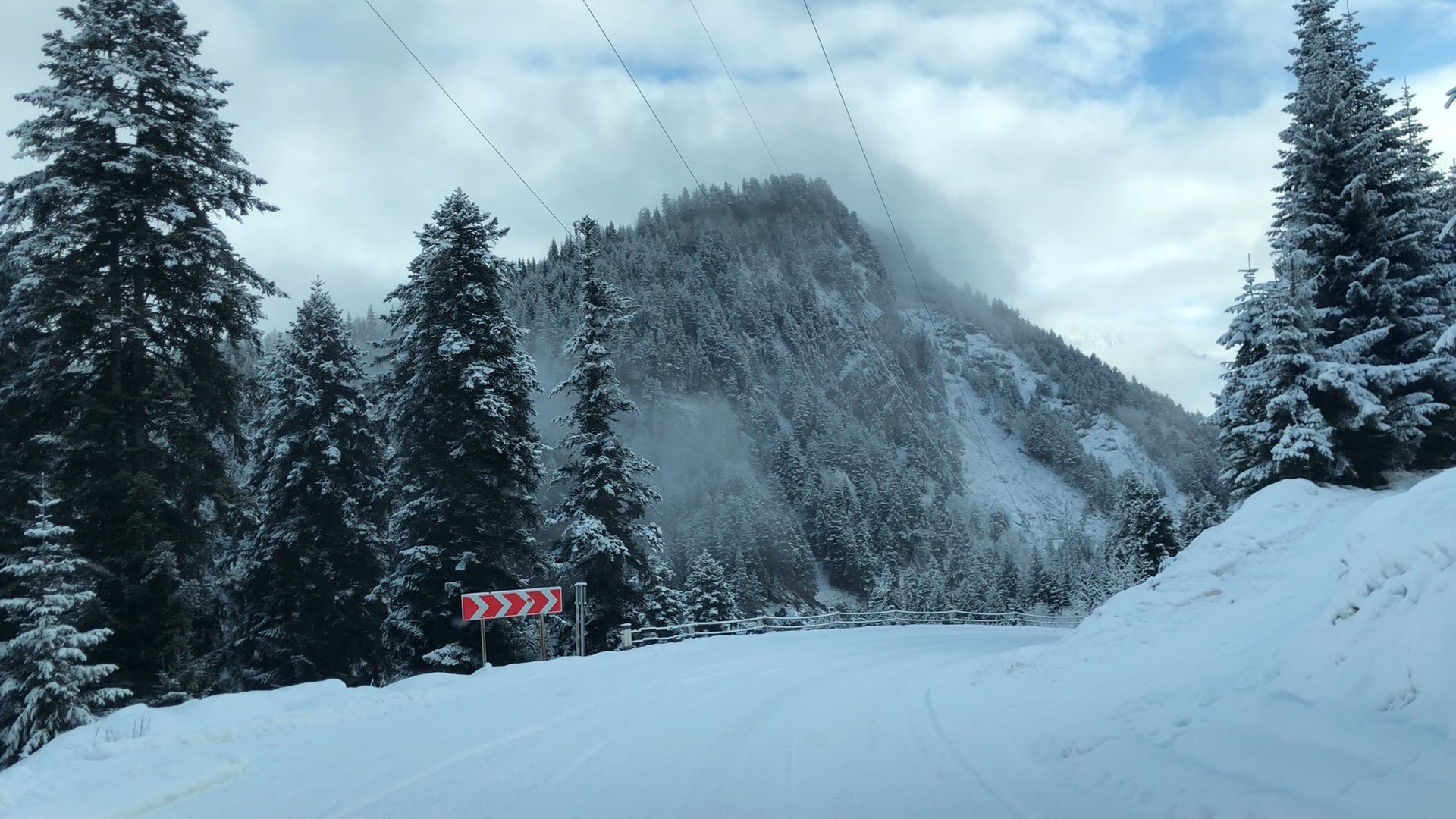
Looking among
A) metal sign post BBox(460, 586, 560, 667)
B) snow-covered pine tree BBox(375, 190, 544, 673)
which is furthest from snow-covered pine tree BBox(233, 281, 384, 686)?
metal sign post BBox(460, 586, 560, 667)

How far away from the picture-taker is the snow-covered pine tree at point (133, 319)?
590 inches

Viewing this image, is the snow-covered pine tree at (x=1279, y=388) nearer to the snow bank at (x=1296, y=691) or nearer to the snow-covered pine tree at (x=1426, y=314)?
the snow-covered pine tree at (x=1426, y=314)

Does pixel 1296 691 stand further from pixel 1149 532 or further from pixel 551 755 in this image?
pixel 1149 532

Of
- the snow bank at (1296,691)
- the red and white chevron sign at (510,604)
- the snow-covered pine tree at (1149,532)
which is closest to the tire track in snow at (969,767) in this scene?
the snow bank at (1296,691)

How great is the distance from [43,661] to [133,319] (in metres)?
7.24

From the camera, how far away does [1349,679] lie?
285 inches

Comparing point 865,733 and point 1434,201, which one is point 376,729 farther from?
point 1434,201

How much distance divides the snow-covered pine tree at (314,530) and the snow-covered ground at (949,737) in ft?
43.4

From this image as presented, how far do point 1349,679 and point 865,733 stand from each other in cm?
495

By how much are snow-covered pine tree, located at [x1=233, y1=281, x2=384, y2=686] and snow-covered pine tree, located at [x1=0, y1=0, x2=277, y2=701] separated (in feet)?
23.9

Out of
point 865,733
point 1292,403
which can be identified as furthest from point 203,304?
point 1292,403

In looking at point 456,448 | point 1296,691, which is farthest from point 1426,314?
point 456,448

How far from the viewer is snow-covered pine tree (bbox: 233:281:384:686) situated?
79.4 ft

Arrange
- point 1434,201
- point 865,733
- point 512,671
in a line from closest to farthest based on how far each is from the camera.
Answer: point 865,733
point 512,671
point 1434,201
